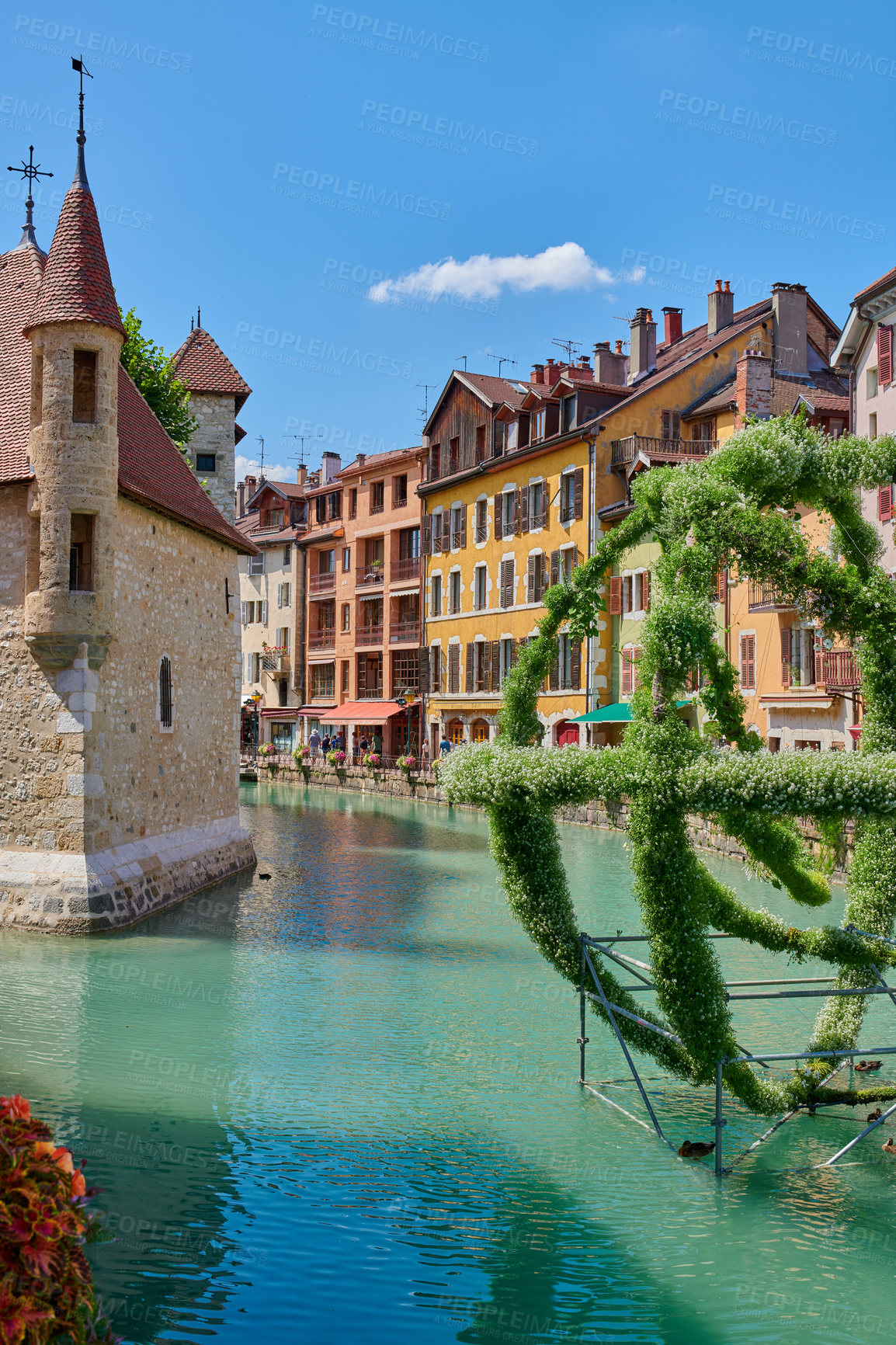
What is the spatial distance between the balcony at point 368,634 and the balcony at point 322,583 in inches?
147

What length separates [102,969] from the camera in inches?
540

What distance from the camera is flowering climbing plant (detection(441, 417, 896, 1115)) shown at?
296 inches

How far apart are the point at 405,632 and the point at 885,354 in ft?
91.2

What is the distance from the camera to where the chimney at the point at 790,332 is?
36.1 metres

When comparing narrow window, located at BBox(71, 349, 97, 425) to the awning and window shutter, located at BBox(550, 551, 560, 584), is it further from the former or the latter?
the awning

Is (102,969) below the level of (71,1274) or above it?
below

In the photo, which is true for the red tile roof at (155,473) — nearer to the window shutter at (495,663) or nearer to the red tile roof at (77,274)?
the red tile roof at (77,274)

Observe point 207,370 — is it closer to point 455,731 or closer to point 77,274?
point 77,274

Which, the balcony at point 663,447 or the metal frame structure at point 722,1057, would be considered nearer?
the metal frame structure at point 722,1057

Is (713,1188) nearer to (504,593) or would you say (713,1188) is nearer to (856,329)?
(856,329)

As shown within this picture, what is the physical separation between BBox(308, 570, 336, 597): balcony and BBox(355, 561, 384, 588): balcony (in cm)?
287

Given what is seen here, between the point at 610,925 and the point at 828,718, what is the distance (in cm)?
1397

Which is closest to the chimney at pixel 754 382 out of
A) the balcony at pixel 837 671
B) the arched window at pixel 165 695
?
the balcony at pixel 837 671

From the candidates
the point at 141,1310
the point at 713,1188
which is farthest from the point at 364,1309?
the point at 713,1188
